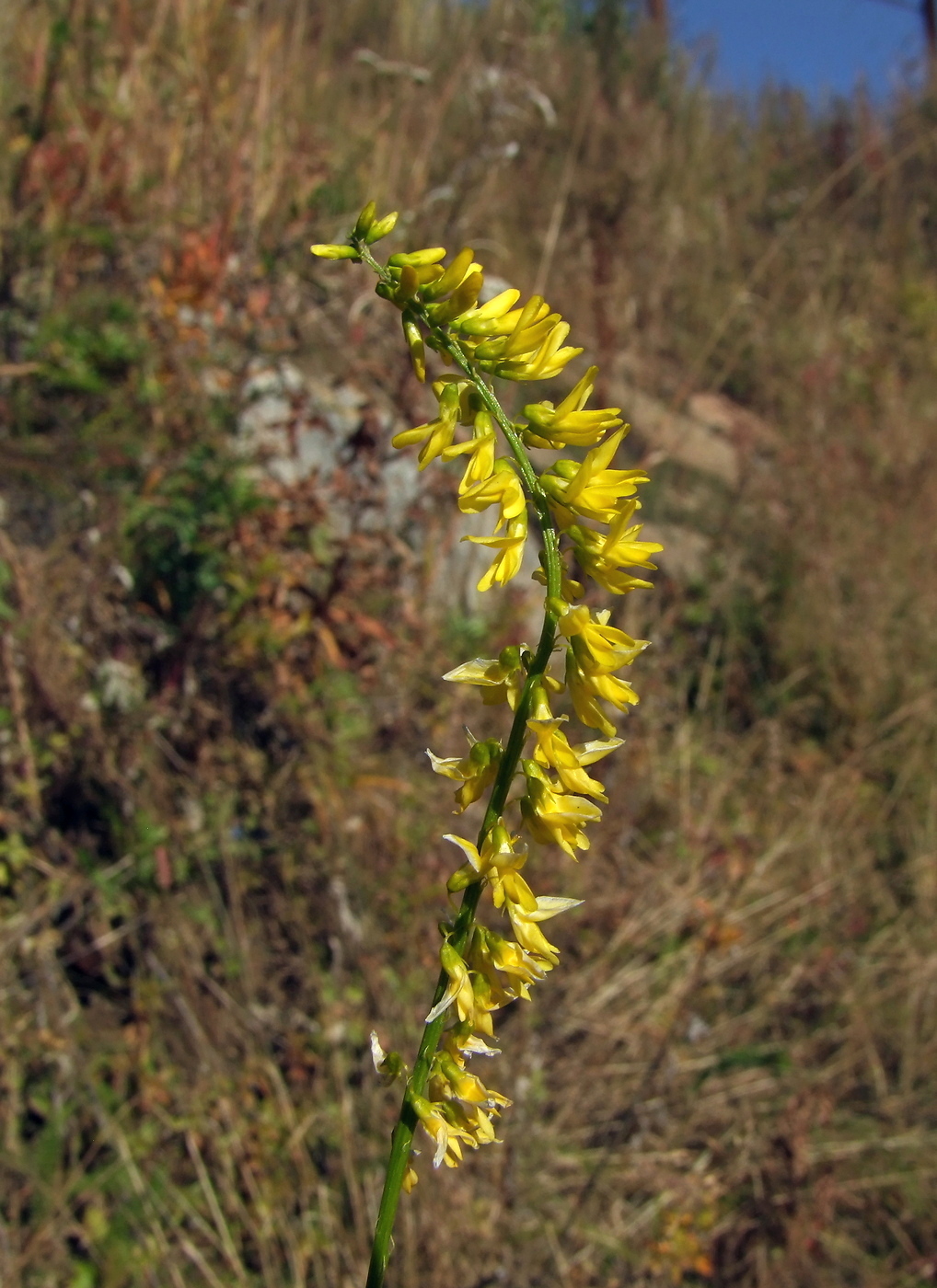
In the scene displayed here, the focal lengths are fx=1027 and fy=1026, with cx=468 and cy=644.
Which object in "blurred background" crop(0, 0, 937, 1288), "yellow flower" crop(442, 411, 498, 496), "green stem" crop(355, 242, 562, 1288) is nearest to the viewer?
"green stem" crop(355, 242, 562, 1288)

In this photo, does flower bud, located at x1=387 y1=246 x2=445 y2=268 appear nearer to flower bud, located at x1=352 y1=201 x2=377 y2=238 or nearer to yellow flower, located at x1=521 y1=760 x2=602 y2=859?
flower bud, located at x1=352 y1=201 x2=377 y2=238

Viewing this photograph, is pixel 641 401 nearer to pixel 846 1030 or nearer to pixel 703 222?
pixel 703 222

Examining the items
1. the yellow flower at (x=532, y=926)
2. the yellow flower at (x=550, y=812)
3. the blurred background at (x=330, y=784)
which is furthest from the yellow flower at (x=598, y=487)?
the blurred background at (x=330, y=784)

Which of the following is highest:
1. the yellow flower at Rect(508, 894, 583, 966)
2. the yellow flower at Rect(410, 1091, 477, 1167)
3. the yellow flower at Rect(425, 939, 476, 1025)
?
the yellow flower at Rect(508, 894, 583, 966)

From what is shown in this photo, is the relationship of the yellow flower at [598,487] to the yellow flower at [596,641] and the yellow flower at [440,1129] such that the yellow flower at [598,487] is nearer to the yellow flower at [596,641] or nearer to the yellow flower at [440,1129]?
the yellow flower at [596,641]

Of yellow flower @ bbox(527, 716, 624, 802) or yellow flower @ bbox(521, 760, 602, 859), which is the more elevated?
yellow flower @ bbox(527, 716, 624, 802)

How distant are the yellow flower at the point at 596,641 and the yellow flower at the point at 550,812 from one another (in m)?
0.10

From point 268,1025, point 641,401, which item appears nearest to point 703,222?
point 641,401

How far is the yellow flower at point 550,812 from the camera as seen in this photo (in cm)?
83

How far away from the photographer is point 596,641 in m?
0.82

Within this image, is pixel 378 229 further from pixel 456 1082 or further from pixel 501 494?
pixel 456 1082

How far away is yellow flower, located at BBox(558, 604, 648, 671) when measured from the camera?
A: 78cm

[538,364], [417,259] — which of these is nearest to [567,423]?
[538,364]

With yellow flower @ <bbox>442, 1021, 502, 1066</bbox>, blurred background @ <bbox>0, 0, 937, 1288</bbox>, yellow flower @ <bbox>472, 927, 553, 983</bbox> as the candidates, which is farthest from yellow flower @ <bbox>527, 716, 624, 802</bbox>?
blurred background @ <bbox>0, 0, 937, 1288</bbox>
